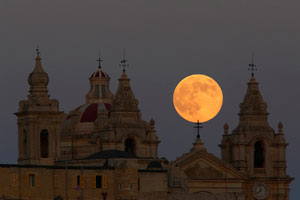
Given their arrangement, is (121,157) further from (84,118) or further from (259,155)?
(84,118)

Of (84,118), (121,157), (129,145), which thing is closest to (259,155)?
(129,145)

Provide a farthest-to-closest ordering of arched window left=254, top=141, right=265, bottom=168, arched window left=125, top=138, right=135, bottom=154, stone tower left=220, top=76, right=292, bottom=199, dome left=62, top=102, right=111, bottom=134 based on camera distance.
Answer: dome left=62, top=102, right=111, bottom=134, arched window left=254, top=141, right=265, bottom=168, stone tower left=220, top=76, right=292, bottom=199, arched window left=125, top=138, right=135, bottom=154

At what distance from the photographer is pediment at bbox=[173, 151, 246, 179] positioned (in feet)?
557

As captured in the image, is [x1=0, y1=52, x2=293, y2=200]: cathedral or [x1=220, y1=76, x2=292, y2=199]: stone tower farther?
[x1=220, y1=76, x2=292, y2=199]: stone tower

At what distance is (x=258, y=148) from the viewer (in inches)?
6949

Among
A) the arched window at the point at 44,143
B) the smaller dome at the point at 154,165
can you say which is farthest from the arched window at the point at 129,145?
the smaller dome at the point at 154,165

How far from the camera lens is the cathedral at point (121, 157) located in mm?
144500

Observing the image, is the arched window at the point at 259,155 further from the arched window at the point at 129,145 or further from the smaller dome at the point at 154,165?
the smaller dome at the point at 154,165

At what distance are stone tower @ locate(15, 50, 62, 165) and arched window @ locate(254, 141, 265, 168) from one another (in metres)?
22.5

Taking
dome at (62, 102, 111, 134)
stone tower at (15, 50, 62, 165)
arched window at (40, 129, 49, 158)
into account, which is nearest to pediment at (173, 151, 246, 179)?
stone tower at (15, 50, 62, 165)

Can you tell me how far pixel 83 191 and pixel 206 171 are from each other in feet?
92.2

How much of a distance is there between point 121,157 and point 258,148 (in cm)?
2877

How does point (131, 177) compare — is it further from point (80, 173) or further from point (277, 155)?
point (277, 155)

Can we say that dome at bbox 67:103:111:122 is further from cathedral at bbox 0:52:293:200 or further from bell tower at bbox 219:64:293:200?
bell tower at bbox 219:64:293:200
